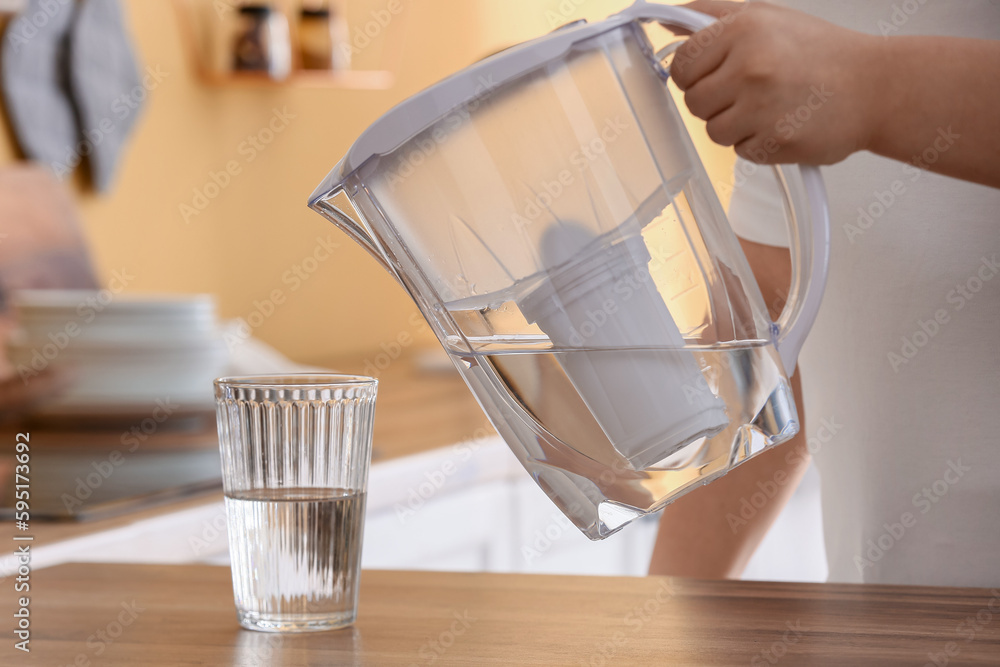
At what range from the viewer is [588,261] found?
32 cm

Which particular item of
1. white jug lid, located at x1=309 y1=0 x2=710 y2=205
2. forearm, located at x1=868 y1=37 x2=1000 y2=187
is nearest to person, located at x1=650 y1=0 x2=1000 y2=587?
forearm, located at x1=868 y1=37 x2=1000 y2=187

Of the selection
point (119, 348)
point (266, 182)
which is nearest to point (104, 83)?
point (266, 182)

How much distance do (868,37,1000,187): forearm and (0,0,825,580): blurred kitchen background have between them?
1.91 ft

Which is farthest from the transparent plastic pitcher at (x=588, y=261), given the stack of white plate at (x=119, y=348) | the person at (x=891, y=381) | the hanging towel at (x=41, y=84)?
the hanging towel at (x=41, y=84)

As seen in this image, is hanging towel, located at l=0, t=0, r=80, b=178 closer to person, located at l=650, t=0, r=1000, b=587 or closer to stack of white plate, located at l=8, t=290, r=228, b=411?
stack of white plate, located at l=8, t=290, r=228, b=411

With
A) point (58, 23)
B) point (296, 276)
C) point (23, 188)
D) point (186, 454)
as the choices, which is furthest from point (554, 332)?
point (296, 276)

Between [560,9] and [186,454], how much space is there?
165cm

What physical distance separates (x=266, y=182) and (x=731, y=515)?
1.43 meters

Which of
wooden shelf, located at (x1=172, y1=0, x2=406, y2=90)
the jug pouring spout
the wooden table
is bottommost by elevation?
the wooden table

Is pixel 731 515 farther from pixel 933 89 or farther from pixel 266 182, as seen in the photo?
pixel 266 182

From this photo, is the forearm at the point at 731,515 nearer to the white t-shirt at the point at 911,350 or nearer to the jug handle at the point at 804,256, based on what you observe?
the white t-shirt at the point at 911,350

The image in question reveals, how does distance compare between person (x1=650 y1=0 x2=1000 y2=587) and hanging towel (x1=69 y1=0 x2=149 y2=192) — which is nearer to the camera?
person (x1=650 y1=0 x2=1000 y2=587)

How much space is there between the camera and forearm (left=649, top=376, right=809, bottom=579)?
1.91 feet

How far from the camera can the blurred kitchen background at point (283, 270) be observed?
3.00ft
